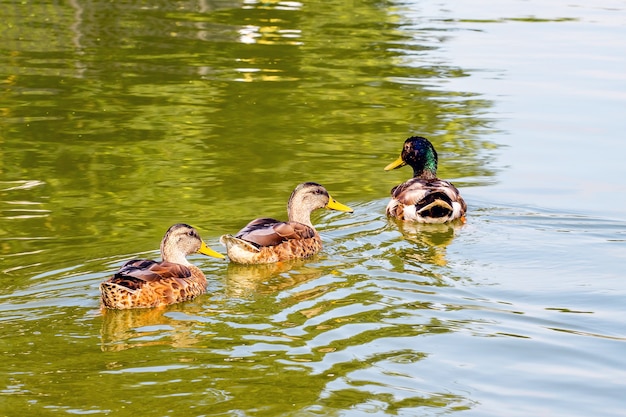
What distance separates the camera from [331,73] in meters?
20.7

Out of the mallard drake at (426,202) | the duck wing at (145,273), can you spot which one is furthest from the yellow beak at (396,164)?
the duck wing at (145,273)

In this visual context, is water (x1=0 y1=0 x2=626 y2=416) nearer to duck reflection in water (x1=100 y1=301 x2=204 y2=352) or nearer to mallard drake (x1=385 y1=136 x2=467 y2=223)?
duck reflection in water (x1=100 y1=301 x2=204 y2=352)

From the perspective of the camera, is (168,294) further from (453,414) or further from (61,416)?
(453,414)

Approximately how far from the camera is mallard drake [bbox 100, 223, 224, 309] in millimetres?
9430

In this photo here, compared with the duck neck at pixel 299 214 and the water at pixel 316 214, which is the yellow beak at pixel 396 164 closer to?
the water at pixel 316 214

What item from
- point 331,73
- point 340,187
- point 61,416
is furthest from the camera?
point 331,73

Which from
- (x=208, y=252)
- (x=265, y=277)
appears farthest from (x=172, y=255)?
(x=265, y=277)

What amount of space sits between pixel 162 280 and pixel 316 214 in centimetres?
368

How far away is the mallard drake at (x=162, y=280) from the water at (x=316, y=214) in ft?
0.56

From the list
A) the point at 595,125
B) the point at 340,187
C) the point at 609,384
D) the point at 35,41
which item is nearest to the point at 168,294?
the point at 609,384

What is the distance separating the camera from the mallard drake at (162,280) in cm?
943

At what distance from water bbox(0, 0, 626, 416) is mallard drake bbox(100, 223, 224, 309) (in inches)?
6.7

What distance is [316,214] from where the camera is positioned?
13148 millimetres

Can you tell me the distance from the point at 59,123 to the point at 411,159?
17.6 ft
